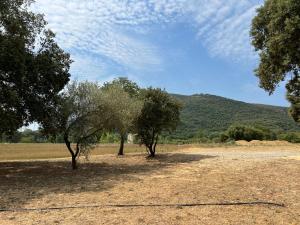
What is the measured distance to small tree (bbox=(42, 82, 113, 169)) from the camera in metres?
24.8

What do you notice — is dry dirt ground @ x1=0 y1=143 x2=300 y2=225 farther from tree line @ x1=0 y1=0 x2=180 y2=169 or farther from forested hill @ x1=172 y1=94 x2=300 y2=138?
forested hill @ x1=172 y1=94 x2=300 y2=138

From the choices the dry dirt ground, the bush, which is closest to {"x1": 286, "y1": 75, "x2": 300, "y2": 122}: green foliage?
the dry dirt ground

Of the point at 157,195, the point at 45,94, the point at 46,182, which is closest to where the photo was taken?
the point at 157,195

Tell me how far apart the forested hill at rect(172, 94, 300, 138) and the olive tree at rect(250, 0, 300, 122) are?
101 meters

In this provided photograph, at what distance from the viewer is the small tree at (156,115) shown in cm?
3425

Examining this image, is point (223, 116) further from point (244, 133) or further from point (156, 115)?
point (156, 115)

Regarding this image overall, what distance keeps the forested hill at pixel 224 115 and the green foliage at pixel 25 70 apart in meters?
96.1

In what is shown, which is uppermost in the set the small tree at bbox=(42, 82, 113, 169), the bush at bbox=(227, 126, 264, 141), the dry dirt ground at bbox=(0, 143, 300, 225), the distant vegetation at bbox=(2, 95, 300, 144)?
the distant vegetation at bbox=(2, 95, 300, 144)

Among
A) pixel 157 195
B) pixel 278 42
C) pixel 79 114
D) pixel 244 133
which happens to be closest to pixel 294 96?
pixel 278 42

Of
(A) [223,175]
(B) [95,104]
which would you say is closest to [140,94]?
(B) [95,104]

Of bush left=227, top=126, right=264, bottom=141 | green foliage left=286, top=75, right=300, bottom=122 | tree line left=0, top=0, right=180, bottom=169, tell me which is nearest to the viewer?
green foliage left=286, top=75, right=300, bottom=122

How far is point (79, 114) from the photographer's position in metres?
25.2

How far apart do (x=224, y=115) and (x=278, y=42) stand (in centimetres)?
13535

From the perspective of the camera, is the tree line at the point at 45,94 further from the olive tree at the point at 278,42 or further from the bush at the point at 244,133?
the bush at the point at 244,133
